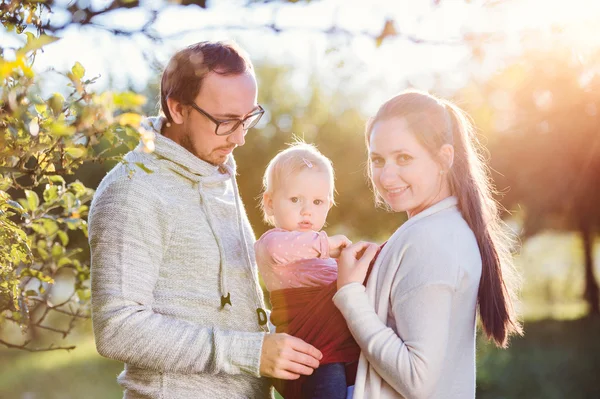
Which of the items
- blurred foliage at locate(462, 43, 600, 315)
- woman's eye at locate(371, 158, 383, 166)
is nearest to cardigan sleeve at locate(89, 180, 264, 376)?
woman's eye at locate(371, 158, 383, 166)

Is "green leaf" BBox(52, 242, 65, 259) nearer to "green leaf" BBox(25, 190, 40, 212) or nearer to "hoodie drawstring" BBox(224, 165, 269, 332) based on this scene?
"green leaf" BBox(25, 190, 40, 212)

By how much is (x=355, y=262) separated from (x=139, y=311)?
73 cm

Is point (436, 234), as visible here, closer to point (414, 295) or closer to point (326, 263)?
point (414, 295)

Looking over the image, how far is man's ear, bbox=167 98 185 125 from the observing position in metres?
2.62

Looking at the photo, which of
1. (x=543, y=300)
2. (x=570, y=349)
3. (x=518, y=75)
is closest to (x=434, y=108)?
(x=518, y=75)

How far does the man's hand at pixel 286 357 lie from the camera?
2.29 meters

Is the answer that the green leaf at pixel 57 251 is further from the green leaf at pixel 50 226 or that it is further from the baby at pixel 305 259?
the baby at pixel 305 259

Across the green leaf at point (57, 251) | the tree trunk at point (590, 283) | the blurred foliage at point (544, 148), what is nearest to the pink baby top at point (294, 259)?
the green leaf at point (57, 251)

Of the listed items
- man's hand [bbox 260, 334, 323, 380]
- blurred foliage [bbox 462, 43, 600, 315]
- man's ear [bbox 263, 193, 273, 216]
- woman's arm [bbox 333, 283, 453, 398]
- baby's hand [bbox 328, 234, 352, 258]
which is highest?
man's ear [bbox 263, 193, 273, 216]

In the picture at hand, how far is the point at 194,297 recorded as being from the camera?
7.84 feet

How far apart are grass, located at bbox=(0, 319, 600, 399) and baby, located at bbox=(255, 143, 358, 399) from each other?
24.0 feet

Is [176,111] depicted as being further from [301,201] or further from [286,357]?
[286,357]

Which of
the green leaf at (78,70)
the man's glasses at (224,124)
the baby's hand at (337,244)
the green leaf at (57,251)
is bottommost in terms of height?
the green leaf at (57,251)

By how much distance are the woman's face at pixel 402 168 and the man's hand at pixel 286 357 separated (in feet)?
1.87
